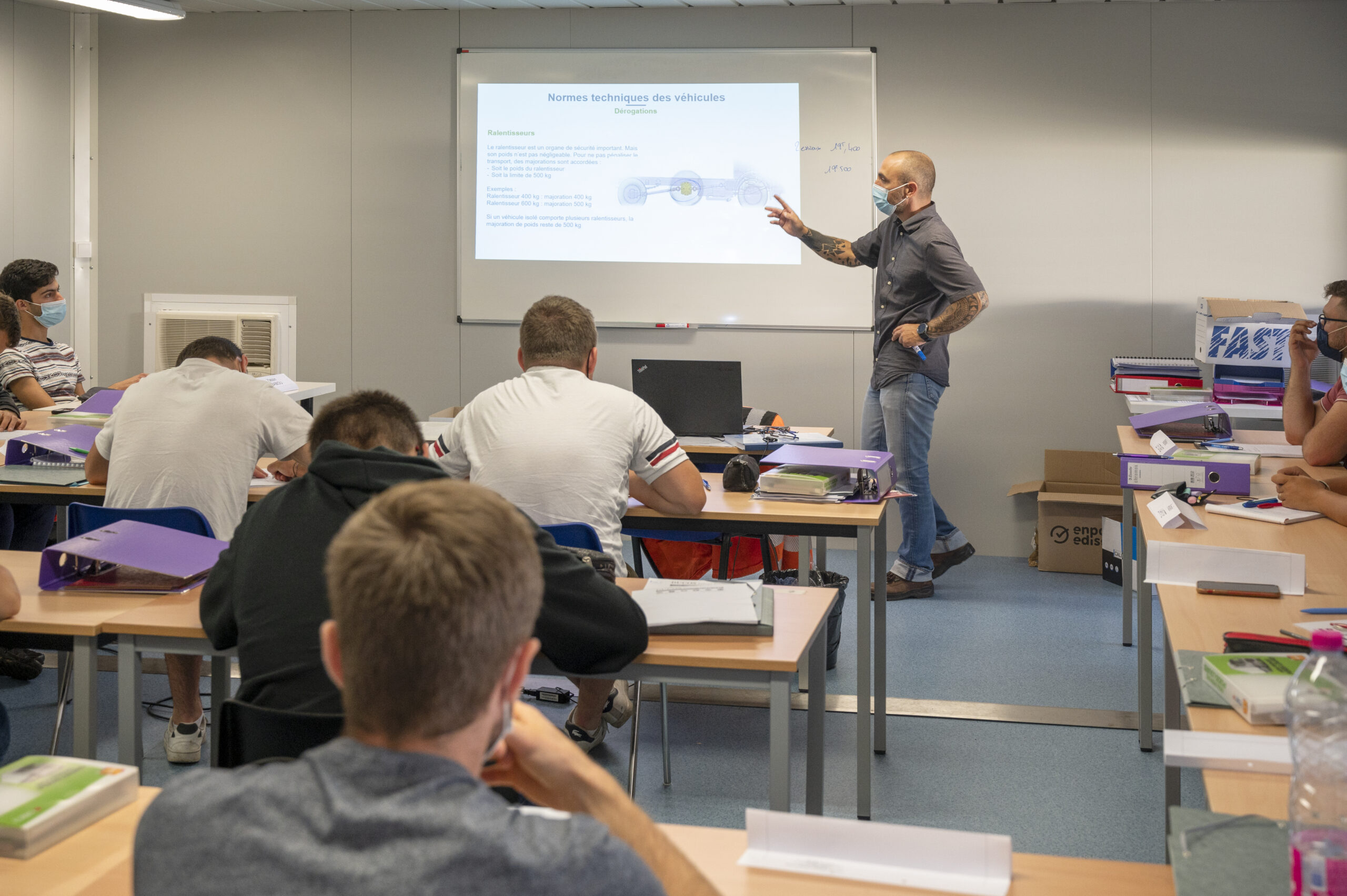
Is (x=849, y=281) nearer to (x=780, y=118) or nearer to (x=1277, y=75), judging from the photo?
(x=780, y=118)

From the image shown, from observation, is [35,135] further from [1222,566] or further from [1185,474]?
[1222,566]

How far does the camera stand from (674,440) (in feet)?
9.74

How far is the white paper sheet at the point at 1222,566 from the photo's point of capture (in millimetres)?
2213

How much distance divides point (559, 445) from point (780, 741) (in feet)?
3.44

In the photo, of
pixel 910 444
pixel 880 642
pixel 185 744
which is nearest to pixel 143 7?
pixel 185 744

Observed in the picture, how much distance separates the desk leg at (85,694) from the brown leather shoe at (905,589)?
347cm

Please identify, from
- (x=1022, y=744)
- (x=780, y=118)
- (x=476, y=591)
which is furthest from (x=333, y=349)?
(x=476, y=591)

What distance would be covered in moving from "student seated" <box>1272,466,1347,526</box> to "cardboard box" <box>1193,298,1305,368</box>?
5.54ft

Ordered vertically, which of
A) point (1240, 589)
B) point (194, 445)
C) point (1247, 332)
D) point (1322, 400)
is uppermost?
point (1247, 332)

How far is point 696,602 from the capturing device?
2.11 meters

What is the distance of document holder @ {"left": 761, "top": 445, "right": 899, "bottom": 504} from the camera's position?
10.5 feet

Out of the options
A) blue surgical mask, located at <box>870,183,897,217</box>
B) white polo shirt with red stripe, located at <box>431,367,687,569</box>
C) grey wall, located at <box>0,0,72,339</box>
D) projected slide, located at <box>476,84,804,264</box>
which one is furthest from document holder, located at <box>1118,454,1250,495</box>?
grey wall, located at <box>0,0,72,339</box>

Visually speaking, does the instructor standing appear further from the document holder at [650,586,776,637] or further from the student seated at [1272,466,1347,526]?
the document holder at [650,586,776,637]

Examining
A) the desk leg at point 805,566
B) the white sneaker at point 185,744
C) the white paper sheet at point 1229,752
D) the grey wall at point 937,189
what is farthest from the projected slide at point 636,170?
the white paper sheet at point 1229,752
